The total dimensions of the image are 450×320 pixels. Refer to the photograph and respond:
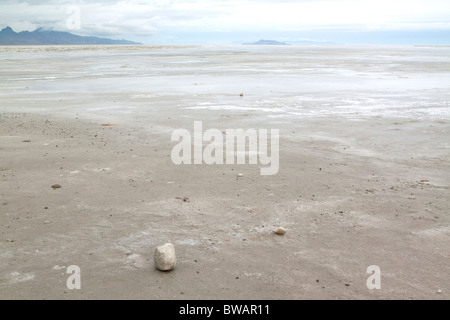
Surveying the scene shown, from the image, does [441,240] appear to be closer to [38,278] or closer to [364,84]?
[38,278]

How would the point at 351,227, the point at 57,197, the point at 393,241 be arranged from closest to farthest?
the point at 393,241 < the point at 351,227 < the point at 57,197

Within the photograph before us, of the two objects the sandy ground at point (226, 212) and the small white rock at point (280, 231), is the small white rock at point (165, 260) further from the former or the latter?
the small white rock at point (280, 231)

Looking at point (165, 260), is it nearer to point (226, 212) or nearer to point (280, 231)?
point (280, 231)

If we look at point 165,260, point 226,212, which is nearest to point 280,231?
point 226,212

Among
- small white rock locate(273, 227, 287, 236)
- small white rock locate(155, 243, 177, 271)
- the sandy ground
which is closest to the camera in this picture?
the sandy ground

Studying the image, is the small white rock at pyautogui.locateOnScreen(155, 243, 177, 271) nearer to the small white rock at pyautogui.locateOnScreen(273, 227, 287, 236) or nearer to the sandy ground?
the sandy ground

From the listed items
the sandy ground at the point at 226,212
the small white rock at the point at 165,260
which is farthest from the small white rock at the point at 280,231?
the small white rock at the point at 165,260

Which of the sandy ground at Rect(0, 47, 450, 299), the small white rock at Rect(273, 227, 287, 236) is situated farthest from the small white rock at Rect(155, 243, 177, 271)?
the small white rock at Rect(273, 227, 287, 236)

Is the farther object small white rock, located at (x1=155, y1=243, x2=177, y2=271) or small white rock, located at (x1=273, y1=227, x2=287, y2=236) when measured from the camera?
small white rock, located at (x1=273, y1=227, x2=287, y2=236)

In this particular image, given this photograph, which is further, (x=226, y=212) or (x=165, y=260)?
(x=226, y=212)

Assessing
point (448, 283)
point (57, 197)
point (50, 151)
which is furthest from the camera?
point (50, 151)
